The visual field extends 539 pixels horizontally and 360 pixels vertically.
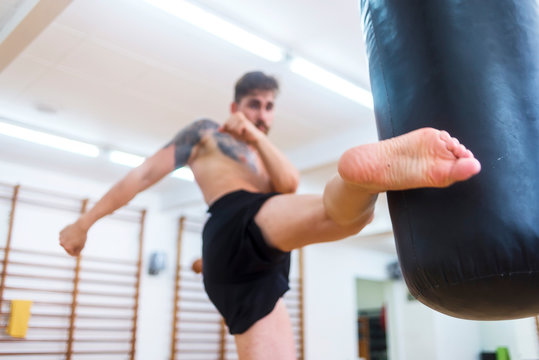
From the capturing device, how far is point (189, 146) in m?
1.96

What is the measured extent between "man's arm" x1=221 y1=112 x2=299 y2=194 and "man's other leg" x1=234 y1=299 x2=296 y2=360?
494 millimetres

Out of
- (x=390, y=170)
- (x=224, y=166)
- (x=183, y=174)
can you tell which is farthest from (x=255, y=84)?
(x=183, y=174)

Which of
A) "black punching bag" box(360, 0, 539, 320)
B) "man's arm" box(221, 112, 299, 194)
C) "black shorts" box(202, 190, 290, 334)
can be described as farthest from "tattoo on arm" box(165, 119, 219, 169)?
"black punching bag" box(360, 0, 539, 320)

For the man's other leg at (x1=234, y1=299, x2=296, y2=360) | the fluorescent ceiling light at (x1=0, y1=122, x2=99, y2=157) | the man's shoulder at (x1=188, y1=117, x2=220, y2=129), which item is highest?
the fluorescent ceiling light at (x1=0, y1=122, x2=99, y2=157)

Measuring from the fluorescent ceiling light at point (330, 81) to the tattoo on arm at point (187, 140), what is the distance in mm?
2010

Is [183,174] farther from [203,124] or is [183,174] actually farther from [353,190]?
[353,190]

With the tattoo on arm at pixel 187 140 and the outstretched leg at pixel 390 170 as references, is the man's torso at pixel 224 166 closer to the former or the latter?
the tattoo on arm at pixel 187 140

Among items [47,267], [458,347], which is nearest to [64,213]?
[47,267]

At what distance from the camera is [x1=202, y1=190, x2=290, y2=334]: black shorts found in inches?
64.0

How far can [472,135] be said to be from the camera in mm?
1098

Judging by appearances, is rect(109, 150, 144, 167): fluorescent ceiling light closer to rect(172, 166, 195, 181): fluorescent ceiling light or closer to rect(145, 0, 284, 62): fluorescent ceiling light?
rect(172, 166, 195, 181): fluorescent ceiling light

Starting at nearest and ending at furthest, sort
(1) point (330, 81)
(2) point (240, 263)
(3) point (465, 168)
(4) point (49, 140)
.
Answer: (3) point (465, 168) < (2) point (240, 263) < (1) point (330, 81) < (4) point (49, 140)

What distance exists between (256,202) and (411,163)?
2.35ft

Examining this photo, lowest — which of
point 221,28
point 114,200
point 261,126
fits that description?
point 114,200
